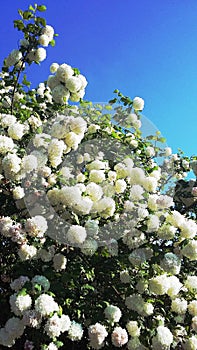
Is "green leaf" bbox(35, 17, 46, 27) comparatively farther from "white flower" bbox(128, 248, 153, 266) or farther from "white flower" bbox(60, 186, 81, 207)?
"white flower" bbox(128, 248, 153, 266)

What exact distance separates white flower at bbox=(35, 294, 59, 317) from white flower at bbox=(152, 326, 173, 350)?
2.37ft

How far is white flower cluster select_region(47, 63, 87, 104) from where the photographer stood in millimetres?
3428

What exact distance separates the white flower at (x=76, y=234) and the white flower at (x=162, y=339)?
765mm

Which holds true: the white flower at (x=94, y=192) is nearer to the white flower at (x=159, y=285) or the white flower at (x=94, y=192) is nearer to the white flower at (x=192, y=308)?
the white flower at (x=159, y=285)

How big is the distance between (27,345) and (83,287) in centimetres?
52

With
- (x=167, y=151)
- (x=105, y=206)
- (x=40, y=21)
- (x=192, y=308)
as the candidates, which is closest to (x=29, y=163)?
(x=105, y=206)

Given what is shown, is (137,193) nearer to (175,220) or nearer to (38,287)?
(175,220)

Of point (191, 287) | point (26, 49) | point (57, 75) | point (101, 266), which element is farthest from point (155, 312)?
point (26, 49)

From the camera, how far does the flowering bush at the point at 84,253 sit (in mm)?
2693

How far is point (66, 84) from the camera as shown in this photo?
3.46 m

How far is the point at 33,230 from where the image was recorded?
108 inches

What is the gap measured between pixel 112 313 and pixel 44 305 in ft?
1.67

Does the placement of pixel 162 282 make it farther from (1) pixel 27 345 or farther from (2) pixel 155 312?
(1) pixel 27 345

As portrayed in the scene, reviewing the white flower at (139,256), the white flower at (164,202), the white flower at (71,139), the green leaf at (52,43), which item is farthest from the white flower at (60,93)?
the white flower at (139,256)
